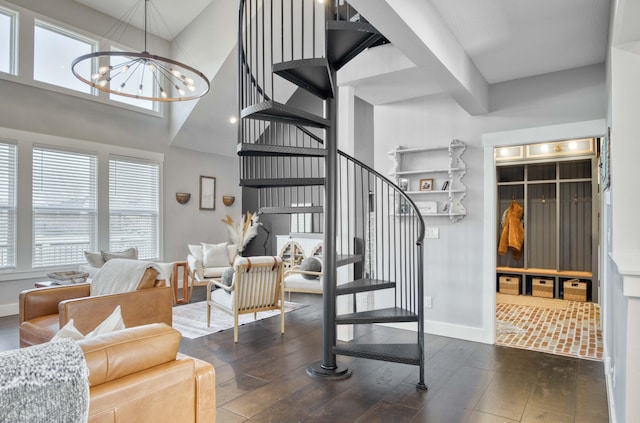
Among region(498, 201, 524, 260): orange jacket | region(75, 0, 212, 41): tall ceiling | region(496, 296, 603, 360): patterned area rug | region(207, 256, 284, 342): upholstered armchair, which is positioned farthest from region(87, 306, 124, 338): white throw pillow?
region(498, 201, 524, 260): orange jacket

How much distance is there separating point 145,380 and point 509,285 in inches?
245

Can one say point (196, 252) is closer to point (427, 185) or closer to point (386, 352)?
point (427, 185)

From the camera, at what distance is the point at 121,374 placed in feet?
4.67

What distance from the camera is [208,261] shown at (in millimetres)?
6566

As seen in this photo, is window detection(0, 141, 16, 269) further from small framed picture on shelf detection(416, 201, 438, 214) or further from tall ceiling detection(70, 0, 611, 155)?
small framed picture on shelf detection(416, 201, 438, 214)

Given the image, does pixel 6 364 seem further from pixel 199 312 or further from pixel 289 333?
pixel 199 312

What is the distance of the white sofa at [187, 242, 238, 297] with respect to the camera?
20.7ft

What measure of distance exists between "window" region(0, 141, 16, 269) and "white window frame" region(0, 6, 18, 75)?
3.39ft

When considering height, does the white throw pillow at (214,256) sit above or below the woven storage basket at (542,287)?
above

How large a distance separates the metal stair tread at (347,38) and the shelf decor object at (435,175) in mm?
1654

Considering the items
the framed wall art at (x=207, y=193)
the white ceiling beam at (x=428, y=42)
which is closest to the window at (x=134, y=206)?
the framed wall art at (x=207, y=193)

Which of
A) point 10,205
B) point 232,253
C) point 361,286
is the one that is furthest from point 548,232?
point 10,205

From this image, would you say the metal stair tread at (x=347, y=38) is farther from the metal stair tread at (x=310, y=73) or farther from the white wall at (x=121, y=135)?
the white wall at (x=121, y=135)

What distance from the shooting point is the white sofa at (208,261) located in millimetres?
6316
